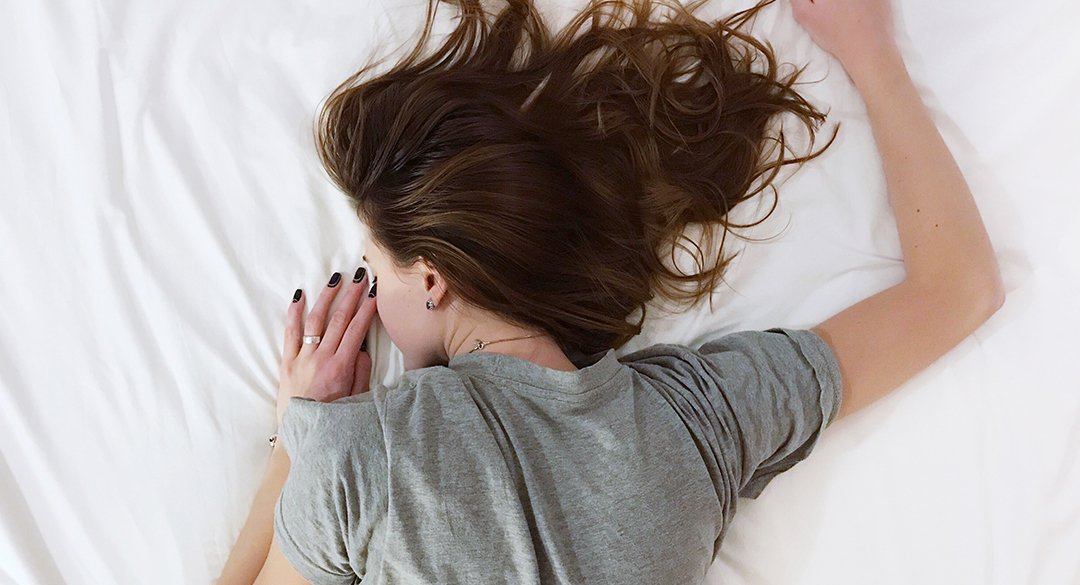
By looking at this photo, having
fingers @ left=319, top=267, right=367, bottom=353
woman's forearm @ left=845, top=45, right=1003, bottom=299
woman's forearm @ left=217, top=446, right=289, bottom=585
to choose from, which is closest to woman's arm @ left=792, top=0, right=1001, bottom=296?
woman's forearm @ left=845, top=45, right=1003, bottom=299

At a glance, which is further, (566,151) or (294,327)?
(294,327)

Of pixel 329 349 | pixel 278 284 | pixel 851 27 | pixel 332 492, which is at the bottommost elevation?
pixel 332 492

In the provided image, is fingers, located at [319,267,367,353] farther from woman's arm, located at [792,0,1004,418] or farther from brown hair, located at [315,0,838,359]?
woman's arm, located at [792,0,1004,418]

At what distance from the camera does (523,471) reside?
96cm

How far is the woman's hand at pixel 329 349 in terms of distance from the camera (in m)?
1.19

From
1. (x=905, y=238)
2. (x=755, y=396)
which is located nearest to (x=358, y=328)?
(x=755, y=396)

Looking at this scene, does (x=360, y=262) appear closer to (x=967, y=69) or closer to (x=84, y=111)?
(x=84, y=111)

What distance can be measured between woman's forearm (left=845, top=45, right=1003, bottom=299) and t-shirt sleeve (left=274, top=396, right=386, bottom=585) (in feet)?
2.58

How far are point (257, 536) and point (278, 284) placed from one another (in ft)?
1.17

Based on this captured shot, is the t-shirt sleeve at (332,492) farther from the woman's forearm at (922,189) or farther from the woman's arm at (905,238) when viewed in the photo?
the woman's forearm at (922,189)

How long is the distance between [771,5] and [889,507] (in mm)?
762

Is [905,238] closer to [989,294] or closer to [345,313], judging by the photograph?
[989,294]

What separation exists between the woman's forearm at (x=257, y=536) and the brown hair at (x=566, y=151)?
1.21 feet

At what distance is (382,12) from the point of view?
4.17 feet
